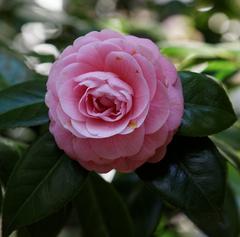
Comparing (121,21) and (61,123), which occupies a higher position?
(61,123)

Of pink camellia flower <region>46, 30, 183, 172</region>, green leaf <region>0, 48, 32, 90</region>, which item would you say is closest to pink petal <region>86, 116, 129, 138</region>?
pink camellia flower <region>46, 30, 183, 172</region>

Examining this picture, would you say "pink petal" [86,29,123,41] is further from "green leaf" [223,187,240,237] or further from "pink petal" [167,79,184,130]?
"green leaf" [223,187,240,237]

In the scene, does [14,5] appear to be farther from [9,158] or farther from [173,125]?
[173,125]

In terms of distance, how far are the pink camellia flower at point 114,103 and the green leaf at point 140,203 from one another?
23cm

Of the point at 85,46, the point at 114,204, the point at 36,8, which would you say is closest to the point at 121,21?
the point at 36,8

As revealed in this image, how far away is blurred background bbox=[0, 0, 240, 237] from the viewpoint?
911 millimetres

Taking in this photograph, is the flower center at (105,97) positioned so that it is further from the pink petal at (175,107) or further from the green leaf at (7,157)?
the green leaf at (7,157)

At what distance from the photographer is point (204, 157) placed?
621 millimetres

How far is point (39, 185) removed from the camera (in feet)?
2.02

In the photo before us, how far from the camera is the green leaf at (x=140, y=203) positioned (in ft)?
2.76

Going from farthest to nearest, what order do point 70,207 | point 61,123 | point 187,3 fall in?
1. point 187,3
2. point 70,207
3. point 61,123

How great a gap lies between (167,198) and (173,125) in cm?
9

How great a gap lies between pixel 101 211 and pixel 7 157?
166 mm

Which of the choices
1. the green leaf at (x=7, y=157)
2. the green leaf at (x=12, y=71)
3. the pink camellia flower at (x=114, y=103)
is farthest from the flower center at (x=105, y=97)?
the green leaf at (x=12, y=71)
